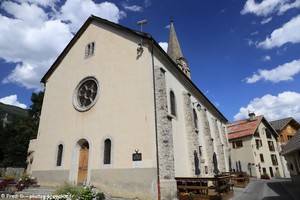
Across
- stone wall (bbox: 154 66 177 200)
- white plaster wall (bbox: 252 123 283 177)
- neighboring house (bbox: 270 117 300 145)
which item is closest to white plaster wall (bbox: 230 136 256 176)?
white plaster wall (bbox: 252 123 283 177)

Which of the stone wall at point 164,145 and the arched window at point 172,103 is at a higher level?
the arched window at point 172,103

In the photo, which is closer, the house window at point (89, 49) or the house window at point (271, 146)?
the house window at point (89, 49)

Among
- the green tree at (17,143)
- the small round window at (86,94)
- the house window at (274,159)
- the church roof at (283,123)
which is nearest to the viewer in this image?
the small round window at (86,94)

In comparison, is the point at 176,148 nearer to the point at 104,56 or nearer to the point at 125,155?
the point at 125,155

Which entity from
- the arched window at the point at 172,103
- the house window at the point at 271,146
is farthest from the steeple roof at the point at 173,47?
the house window at the point at 271,146

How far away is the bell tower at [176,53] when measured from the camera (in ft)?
115

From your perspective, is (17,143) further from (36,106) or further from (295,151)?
(295,151)

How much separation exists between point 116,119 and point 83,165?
3.76 metres

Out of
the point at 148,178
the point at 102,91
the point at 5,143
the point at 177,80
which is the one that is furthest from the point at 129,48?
the point at 5,143

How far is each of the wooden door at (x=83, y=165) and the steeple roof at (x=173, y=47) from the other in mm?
24167

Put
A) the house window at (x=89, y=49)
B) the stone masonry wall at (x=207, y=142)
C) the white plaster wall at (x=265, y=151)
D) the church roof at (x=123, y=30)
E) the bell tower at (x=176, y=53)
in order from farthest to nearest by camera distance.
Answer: the white plaster wall at (x=265, y=151)
the bell tower at (x=176, y=53)
the stone masonry wall at (x=207, y=142)
the house window at (x=89, y=49)
the church roof at (x=123, y=30)

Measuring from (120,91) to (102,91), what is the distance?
1.54 meters

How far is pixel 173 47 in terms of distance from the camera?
120 feet

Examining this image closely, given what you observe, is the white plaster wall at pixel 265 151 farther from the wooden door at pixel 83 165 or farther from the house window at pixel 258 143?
the wooden door at pixel 83 165
